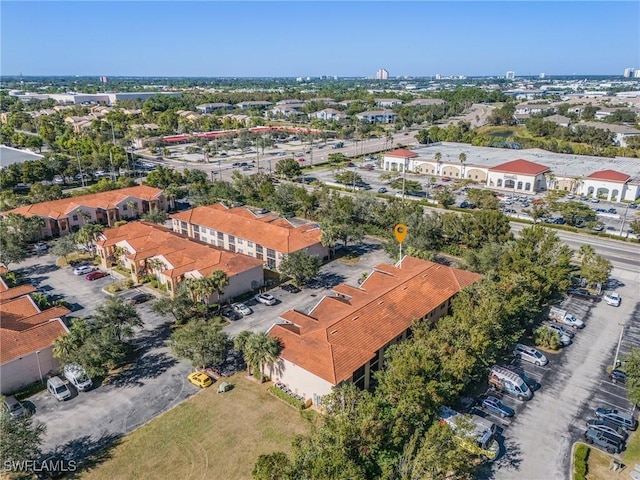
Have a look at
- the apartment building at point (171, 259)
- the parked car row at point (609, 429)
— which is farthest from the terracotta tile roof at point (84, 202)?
the parked car row at point (609, 429)

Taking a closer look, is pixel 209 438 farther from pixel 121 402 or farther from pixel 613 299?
pixel 613 299

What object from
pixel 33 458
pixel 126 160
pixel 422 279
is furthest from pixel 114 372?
pixel 126 160

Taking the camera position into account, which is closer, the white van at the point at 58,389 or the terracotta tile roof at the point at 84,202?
the white van at the point at 58,389

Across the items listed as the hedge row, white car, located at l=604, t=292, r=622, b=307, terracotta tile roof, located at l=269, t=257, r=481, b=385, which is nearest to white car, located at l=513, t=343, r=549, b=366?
terracotta tile roof, located at l=269, t=257, r=481, b=385

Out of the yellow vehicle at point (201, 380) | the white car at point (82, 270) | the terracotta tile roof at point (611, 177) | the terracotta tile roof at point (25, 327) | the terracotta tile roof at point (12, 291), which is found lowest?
the yellow vehicle at point (201, 380)

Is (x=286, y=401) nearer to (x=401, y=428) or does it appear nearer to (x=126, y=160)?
(x=401, y=428)

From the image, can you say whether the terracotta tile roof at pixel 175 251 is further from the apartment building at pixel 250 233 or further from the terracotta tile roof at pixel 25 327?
the terracotta tile roof at pixel 25 327
